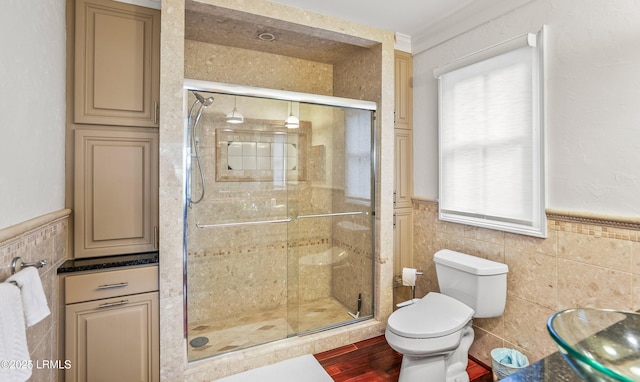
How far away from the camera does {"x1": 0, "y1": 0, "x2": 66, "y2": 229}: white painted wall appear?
1.15m

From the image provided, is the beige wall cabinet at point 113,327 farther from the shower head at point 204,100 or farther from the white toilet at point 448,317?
the white toilet at point 448,317

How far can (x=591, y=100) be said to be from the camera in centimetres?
167

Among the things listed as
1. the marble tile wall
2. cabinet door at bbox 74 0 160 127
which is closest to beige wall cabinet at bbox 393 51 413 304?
the marble tile wall

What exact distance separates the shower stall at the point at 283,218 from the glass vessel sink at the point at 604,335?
6.59ft

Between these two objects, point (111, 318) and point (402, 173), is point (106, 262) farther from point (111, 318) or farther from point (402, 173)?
point (402, 173)

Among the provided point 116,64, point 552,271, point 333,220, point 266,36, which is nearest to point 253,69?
point 266,36

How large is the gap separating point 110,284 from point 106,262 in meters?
0.14

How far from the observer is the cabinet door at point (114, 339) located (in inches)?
67.1

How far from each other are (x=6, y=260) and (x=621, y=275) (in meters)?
2.76

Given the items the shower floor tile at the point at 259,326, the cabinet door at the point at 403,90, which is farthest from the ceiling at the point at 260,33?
the shower floor tile at the point at 259,326

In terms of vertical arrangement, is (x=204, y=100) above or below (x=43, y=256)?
above

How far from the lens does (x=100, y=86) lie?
1891mm

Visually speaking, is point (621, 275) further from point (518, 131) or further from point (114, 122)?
point (114, 122)

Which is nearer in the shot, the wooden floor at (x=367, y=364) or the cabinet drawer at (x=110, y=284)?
the cabinet drawer at (x=110, y=284)
